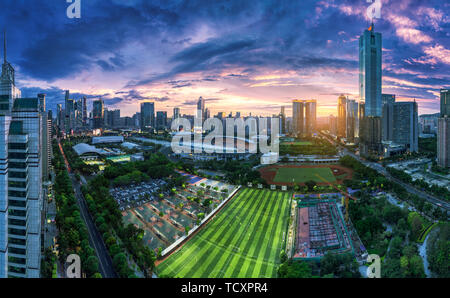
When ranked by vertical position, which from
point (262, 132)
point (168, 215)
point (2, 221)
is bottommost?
point (168, 215)

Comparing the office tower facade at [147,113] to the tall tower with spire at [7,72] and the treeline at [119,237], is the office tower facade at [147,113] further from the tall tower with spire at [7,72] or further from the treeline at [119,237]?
the tall tower with spire at [7,72]

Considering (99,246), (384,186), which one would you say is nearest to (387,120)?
(384,186)

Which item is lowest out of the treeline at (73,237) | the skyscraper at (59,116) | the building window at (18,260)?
the treeline at (73,237)

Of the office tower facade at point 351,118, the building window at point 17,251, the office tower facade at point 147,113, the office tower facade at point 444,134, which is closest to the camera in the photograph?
the building window at point 17,251

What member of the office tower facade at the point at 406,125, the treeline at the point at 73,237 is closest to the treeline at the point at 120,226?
the treeline at the point at 73,237

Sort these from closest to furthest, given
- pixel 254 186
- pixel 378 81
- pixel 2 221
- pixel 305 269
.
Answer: pixel 2 221
pixel 305 269
pixel 254 186
pixel 378 81

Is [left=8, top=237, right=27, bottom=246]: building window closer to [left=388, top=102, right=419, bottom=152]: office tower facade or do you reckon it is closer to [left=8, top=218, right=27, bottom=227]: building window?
[left=8, top=218, right=27, bottom=227]: building window

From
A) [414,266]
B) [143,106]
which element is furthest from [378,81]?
[143,106]
